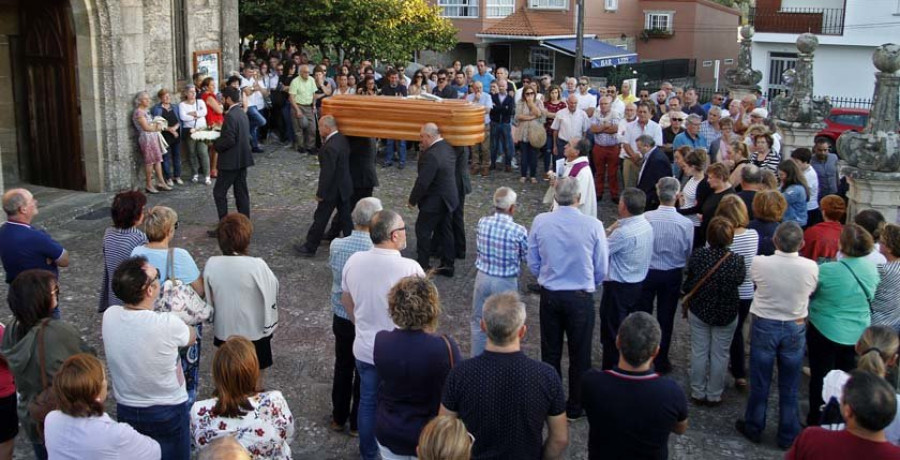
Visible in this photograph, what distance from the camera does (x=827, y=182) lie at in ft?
32.0

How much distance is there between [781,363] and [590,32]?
109 feet

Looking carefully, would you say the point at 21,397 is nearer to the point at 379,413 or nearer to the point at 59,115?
the point at 379,413

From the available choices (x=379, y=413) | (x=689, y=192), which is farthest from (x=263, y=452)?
(x=689, y=192)

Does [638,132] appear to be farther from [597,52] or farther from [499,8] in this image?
[499,8]

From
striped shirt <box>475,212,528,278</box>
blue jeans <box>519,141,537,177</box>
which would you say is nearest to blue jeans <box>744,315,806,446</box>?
striped shirt <box>475,212,528,278</box>

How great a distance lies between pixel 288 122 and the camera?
16.6m

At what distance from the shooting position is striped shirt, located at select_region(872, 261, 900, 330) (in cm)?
623

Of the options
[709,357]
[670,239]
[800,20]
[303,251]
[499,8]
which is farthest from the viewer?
[499,8]

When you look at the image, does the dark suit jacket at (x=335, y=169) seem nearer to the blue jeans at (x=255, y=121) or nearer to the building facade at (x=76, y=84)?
the building facade at (x=76, y=84)

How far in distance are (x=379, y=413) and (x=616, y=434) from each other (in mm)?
1255

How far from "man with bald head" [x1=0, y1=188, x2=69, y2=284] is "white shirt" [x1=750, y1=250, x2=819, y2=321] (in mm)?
5010

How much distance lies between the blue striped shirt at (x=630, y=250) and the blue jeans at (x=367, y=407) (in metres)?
2.23

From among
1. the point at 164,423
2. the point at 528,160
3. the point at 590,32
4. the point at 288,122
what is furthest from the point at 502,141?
the point at 590,32

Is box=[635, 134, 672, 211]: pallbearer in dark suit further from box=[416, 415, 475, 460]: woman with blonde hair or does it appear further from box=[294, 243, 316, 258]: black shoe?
box=[416, 415, 475, 460]: woman with blonde hair
